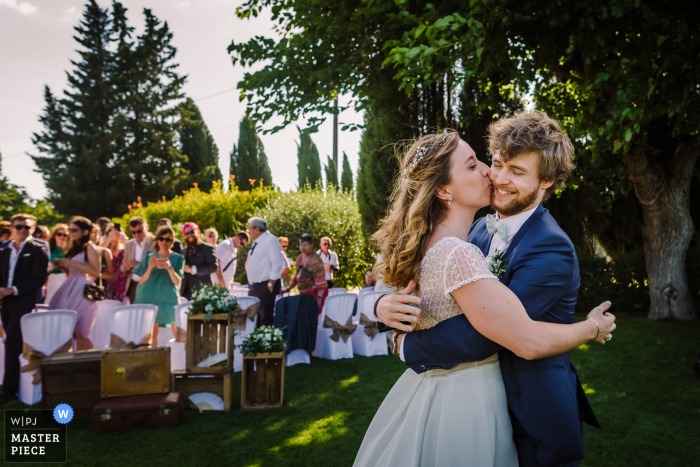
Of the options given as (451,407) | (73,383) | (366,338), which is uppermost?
(451,407)

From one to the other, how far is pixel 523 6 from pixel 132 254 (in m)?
7.25

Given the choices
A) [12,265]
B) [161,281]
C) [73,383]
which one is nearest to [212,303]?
[73,383]

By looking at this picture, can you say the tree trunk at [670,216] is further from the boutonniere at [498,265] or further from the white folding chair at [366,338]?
the boutonniere at [498,265]

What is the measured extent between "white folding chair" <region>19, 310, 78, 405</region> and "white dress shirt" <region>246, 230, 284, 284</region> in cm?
282

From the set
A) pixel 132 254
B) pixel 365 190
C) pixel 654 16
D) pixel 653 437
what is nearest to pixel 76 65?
pixel 365 190

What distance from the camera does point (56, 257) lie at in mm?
6883

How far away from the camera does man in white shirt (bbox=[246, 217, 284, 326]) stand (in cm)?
760

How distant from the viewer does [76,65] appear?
33.3m

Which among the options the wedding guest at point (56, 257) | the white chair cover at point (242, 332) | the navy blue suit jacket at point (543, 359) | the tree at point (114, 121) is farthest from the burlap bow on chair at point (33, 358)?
the tree at point (114, 121)

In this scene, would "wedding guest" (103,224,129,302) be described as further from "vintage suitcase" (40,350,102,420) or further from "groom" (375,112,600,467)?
"groom" (375,112,600,467)

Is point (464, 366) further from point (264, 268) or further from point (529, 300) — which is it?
point (264, 268)

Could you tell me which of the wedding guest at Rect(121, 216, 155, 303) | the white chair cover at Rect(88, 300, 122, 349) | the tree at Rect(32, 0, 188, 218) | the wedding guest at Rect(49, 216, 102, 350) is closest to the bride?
the wedding guest at Rect(49, 216, 102, 350)

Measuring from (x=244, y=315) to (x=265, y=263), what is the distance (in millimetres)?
1258

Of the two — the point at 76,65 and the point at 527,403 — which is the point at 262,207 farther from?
the point at 76,65
